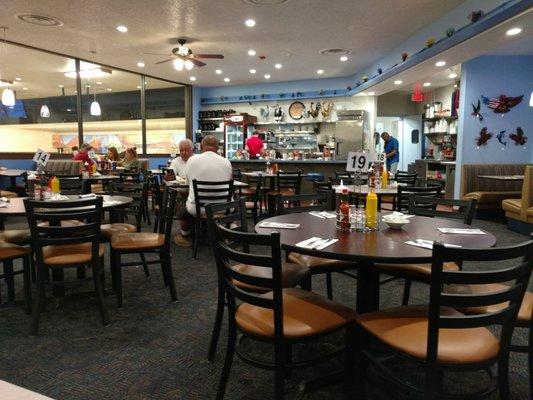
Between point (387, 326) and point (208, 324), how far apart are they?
162cm

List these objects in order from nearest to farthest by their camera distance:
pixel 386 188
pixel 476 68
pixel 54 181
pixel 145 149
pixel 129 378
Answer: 1. pixel 129 378
2. pixel 54 181
3. pixel 386 188
4. pixel 476 68
5. pixel 145 149

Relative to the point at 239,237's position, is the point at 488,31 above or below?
above

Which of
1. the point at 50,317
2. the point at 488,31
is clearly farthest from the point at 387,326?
the point at 488,31

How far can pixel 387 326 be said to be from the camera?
1.84m

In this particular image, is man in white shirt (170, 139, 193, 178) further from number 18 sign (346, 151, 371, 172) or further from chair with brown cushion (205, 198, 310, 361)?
chair with brown cushion (205, 198, 310, 361)

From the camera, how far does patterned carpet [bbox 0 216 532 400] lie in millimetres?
2219

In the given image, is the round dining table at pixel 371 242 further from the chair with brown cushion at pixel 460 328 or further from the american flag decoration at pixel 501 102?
the american flag decoration at pixel 501 102

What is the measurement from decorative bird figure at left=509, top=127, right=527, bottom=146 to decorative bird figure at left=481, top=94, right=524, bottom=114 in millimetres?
489

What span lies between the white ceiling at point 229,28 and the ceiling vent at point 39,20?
0.15 metres

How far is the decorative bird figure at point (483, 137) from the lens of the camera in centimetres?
809

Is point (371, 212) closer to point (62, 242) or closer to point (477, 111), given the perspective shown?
point (62, 242)

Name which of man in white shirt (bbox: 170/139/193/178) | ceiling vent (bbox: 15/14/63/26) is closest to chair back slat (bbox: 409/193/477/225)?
man in white shirt (bbox: 170/139/193/178)

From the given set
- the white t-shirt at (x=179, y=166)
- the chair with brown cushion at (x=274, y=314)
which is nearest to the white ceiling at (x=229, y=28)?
the white t-shirt at (x=179, y=166)

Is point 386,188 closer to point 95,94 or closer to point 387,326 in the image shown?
point 387,326
